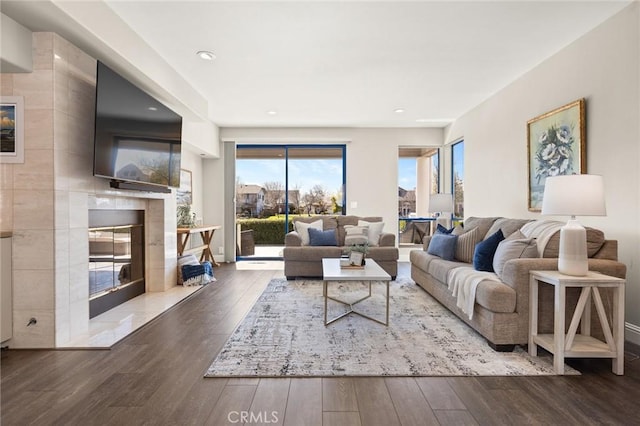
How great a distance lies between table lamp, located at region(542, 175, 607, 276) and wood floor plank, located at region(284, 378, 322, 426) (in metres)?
1.89

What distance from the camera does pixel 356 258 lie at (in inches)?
138

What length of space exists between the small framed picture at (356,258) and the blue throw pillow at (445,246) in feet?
3.75

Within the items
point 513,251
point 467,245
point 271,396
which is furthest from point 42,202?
point 467,245

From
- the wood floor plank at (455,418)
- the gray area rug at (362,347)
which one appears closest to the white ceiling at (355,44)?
the gray area rug at (362,347)

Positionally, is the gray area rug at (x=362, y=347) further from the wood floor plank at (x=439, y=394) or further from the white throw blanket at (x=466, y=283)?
the white throw blanket at (x=466, y=283)

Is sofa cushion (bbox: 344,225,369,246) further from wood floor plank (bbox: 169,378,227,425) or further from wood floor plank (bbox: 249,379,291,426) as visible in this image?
wood floor plank (bbox: 169,378,227,425)

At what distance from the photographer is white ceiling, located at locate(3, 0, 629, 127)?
2.66 meters

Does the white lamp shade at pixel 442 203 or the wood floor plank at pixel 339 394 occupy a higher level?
the white lamp shade at pixel 442 203

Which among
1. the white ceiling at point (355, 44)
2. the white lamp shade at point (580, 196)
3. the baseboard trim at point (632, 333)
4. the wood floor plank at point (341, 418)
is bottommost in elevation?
the wood floor plank at point (341, 418)

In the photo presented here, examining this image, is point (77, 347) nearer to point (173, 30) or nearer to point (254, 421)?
point (254, 421)

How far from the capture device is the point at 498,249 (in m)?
3.07

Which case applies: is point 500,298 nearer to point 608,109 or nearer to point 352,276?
point 352,276

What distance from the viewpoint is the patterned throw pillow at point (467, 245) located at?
3846mm

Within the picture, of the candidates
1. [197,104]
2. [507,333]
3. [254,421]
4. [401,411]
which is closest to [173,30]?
[197,104]
